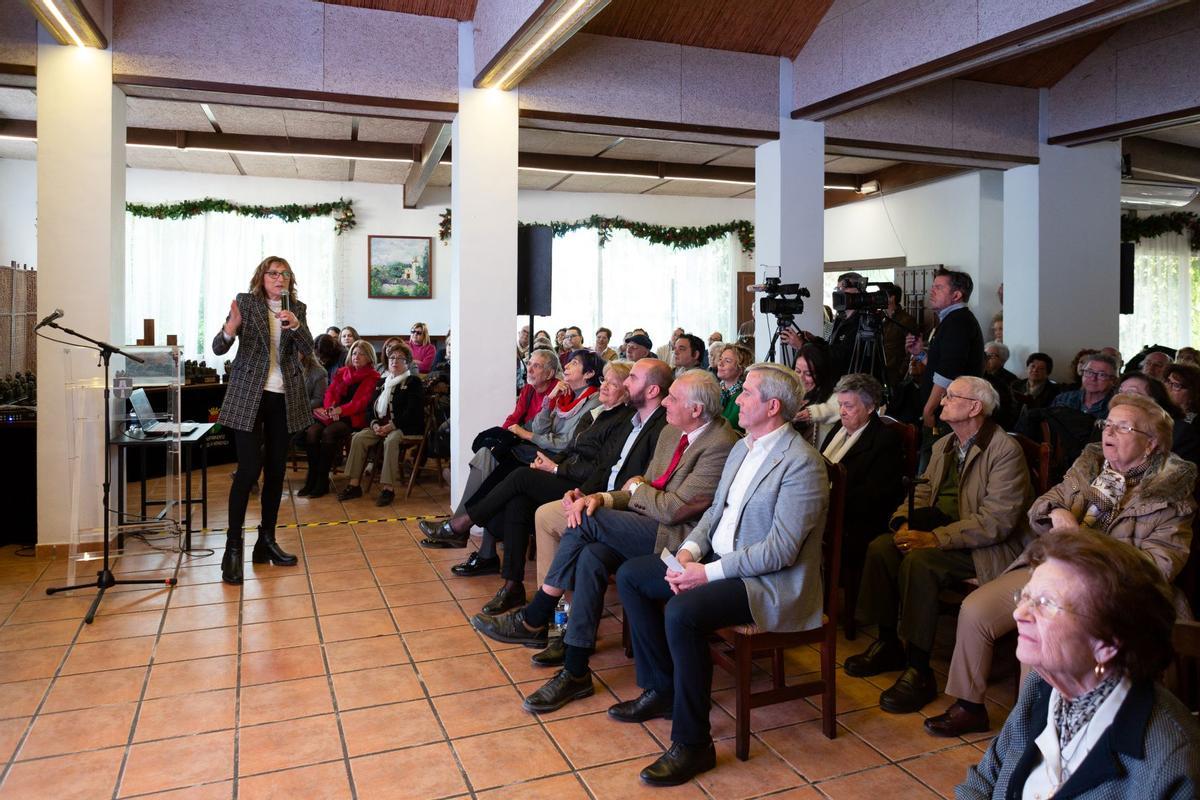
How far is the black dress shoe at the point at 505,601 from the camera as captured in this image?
390 centimetres

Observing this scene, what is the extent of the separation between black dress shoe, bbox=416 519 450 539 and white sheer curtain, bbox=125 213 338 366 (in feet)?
19.9

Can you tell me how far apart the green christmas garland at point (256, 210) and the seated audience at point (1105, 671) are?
416 inches

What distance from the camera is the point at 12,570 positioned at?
15.2 feet

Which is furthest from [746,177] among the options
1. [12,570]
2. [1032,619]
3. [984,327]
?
[1032,619]

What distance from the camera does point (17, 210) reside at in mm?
9961

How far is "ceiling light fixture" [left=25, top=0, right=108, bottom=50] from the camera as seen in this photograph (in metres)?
4.15

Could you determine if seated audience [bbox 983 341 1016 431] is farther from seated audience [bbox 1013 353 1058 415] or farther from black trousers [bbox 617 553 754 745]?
black trousers [bbox 617 553 754 745]

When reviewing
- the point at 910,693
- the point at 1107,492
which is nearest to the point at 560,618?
the point at 910,693

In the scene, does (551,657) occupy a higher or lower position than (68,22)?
lower

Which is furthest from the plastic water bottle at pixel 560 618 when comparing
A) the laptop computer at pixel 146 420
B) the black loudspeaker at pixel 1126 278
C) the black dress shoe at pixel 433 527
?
the black loudspeaker at pixel 1126 278

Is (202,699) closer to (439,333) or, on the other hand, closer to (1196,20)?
(1196,20)

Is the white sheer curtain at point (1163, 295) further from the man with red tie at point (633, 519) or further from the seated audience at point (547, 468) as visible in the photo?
the man with red tie at point (633, 519)

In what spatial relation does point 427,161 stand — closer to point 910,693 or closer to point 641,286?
point 641,286

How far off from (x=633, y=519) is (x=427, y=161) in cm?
628
